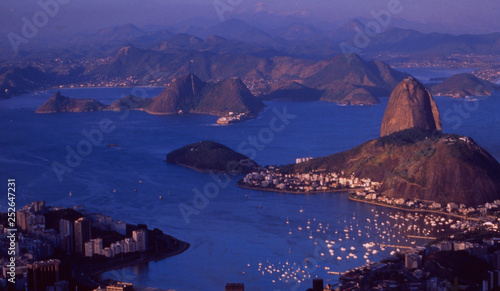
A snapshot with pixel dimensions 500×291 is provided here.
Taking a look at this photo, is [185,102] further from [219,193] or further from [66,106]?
[219,193]

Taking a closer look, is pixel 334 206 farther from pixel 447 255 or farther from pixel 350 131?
pixel 350 131

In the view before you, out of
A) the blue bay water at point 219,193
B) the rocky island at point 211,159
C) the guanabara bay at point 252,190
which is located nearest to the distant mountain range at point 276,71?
the guanabara bay at point 252,190

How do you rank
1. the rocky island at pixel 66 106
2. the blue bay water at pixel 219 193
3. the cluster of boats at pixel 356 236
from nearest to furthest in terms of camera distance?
the cluster of boats at pixel 356 236 < the blue bay water at pixel 219 193 < the rocky island at pixel 66 106

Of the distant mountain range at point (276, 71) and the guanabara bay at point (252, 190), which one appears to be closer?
the guanabara bay at point (252, 190)

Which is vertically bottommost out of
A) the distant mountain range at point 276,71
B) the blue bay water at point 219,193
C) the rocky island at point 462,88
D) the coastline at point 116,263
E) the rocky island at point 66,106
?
the coastline at point 116,263

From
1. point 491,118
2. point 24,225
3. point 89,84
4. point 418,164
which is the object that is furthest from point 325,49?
point 24,225

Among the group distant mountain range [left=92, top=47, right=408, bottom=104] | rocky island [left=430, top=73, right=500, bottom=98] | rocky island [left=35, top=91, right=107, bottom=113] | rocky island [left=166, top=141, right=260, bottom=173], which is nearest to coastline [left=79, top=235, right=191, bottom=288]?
rocky island [left=166, top=141, right=260, bottom=173]

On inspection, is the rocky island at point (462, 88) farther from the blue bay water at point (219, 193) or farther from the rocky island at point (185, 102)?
the rocky island at point (185, 102)
